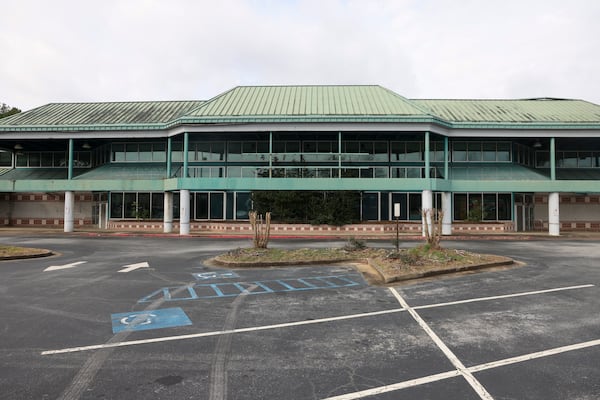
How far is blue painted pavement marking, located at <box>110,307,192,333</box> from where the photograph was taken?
22.7ft

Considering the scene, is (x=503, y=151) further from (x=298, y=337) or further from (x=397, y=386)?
(x=397, y=386)

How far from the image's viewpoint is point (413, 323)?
7090mm

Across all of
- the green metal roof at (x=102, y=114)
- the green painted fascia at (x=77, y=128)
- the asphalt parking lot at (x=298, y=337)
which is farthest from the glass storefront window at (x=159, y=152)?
the asphalt parking lot at (x=298, y=337)

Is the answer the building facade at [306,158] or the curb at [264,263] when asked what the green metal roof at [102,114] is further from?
the curb at [264,263]

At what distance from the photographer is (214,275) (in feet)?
39.8

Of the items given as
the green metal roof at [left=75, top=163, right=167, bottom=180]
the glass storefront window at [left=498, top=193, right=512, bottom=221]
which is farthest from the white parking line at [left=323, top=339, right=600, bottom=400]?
the green metal roof at [left=75, top=163, right=167, bottom=180]

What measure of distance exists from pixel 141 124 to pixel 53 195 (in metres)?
13.0

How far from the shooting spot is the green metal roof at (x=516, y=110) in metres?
30.5

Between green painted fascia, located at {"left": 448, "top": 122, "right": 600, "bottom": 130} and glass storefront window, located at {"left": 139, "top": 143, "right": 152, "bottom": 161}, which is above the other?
green painted fascia, located at {"left": 448, "top": 122, "right": 600, "bottom": 130}

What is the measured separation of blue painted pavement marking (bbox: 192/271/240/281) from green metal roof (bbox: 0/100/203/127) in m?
22.5

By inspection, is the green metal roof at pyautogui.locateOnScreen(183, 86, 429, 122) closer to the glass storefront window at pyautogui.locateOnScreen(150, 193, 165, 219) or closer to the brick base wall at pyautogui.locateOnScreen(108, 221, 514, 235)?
the brick base wall at pyautogui.locateOnScreen(108, 221, 514, 235)

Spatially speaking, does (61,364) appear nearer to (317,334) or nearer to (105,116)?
(317,334)

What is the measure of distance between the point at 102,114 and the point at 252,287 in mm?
30945

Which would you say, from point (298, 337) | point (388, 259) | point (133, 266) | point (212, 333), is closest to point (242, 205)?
point (133, 266)
